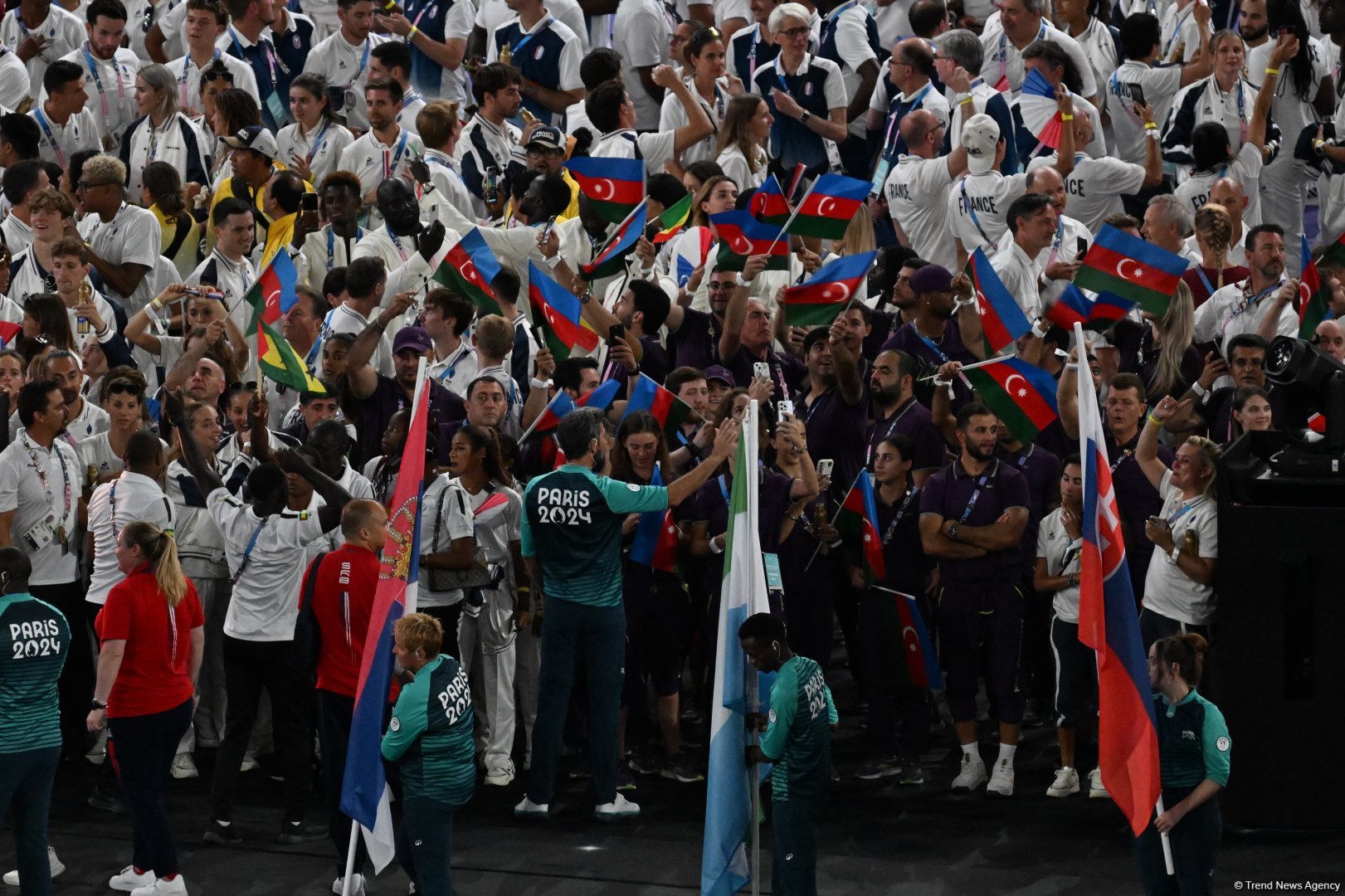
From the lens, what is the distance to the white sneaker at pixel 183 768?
36.4 feet

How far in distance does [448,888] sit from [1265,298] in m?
6.42

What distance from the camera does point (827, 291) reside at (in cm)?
1173

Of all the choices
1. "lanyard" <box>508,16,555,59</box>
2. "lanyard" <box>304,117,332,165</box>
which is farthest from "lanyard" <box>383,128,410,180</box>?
"lanyard" <box>508,16,555,59</box>

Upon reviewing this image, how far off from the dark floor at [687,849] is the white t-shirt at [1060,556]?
0.96 meters

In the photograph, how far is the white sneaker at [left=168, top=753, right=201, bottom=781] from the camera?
11086mm

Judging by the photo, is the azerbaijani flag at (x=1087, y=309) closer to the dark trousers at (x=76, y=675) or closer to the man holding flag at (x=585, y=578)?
the man holding flag at (x=585, y=578)

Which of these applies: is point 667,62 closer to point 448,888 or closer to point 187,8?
point 187,8

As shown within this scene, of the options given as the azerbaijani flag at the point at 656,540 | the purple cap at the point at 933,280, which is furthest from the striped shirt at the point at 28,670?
the purple cap at the point at 933,280

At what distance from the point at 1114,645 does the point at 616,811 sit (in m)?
3.14

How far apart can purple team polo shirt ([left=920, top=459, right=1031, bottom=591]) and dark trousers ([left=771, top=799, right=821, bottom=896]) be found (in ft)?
7.45

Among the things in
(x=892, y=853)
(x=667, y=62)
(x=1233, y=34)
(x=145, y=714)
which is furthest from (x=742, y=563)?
(x=667, y=62)

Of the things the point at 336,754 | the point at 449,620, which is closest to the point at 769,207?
the point at 449,620

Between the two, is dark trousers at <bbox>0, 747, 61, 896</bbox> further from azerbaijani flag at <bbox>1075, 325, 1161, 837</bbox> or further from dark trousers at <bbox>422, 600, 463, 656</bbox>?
azerbaijani flag at <bbox>1075, 325, 1161, 837</bbox>

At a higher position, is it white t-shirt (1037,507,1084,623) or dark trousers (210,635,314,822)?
white t-shirt (1037,507,1084,623)
